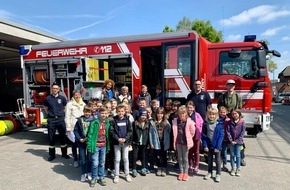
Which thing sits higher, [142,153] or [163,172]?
[142,153]

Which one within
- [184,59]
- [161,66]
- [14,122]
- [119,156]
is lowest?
[14,122]

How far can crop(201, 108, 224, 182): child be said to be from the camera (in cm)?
441

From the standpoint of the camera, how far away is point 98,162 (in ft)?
14.3

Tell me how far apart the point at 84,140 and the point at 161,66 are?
2650mm

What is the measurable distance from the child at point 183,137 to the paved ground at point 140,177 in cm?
24

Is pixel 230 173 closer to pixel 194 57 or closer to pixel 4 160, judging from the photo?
pixel 194 57

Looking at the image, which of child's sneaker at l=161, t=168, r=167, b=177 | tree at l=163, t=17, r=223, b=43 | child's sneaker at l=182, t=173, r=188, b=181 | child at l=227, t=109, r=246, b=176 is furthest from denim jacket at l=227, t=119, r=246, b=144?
tree at l=163, t=17, r=223, b=43

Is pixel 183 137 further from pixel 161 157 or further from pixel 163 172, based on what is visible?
pixel 163 172

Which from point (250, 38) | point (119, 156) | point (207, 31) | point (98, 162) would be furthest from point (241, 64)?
point (207, 31)

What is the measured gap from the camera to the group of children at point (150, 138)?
435 cm

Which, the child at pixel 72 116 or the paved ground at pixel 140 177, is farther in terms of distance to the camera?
the child at pixel 72 116

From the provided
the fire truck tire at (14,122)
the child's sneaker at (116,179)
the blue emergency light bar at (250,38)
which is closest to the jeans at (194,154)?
Answer: the child's sneaker at (116,179)

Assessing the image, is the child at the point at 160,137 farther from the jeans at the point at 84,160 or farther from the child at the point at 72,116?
the child at the point at 72,116

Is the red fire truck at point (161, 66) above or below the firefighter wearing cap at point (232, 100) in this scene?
above
